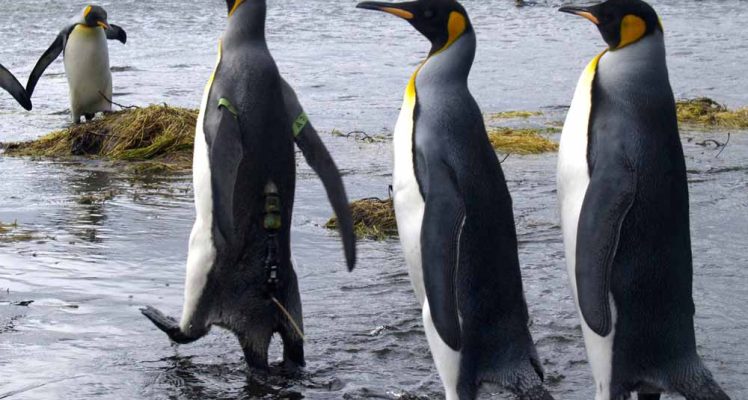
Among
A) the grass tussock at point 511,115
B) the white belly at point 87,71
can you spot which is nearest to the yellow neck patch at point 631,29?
the grass tussock at point 511,115

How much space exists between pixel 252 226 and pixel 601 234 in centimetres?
135

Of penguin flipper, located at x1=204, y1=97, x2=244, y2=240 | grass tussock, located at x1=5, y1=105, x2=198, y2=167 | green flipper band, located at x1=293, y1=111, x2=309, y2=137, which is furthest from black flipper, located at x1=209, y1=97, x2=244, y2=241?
grass tussock, located at x1=5, y1=105, x2=198, y2=167

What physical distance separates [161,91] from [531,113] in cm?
399

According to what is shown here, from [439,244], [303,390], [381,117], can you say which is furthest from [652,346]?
[381,117]

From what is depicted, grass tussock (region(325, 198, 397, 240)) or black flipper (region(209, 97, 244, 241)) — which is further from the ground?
black flipper (region(209, 97, 244, 241))

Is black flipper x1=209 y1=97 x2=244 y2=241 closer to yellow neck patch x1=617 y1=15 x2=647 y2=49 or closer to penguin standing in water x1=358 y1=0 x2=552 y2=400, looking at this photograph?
penguin standing in water x1=358 y1=0 x2=552 y2=400

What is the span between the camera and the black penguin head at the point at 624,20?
12.7ft

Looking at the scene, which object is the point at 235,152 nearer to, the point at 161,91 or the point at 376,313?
the point at 376,313

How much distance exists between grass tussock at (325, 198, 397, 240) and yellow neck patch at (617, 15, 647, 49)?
266cm

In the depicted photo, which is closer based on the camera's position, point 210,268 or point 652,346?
point 652,346

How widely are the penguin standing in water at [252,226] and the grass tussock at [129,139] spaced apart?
13.0ft

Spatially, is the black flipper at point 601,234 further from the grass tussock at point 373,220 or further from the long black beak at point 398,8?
the grass tussock at point 373,220

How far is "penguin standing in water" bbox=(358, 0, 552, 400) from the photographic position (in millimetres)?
3699

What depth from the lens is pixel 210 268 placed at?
4387mm
